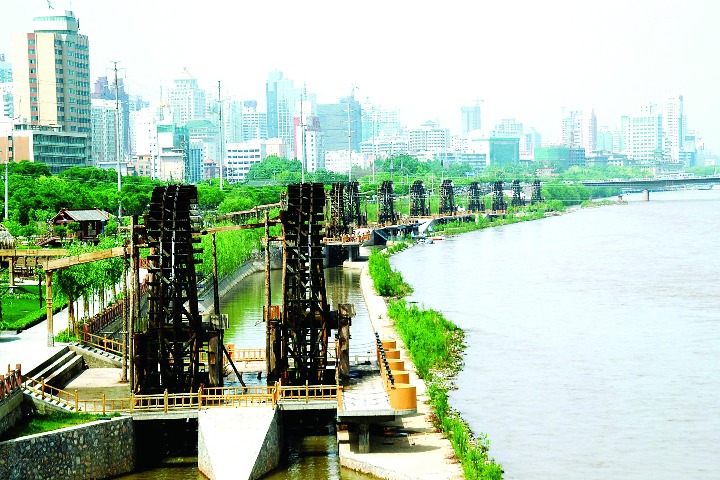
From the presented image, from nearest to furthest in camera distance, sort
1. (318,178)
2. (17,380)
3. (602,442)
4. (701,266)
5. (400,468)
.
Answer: (400,468)
(17,380)
(602,442)
(701,266)
(318,178)

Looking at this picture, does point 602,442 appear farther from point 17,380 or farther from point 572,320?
point 572,320

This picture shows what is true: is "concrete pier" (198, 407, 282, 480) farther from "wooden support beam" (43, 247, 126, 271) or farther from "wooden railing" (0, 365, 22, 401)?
"wooden support beam" (43, 247, 126, 271)

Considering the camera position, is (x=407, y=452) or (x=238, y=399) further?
(x=238, y=399)

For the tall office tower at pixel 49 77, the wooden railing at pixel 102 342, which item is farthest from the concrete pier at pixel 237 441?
the tall office tower at pixel 49 77

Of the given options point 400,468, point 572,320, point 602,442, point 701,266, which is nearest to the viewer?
point 400,468

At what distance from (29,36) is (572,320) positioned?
14111cm

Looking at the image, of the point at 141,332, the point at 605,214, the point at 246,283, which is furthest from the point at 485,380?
the point at 605,214

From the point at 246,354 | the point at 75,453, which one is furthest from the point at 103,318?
the point at 75,453

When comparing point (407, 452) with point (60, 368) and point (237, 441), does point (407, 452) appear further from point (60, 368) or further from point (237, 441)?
point (60, 368)

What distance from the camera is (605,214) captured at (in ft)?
614

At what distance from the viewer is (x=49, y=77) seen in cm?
18338

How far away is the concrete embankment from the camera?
95.8 ft

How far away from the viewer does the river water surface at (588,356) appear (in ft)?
114

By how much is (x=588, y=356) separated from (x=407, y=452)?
2064 centimetres
